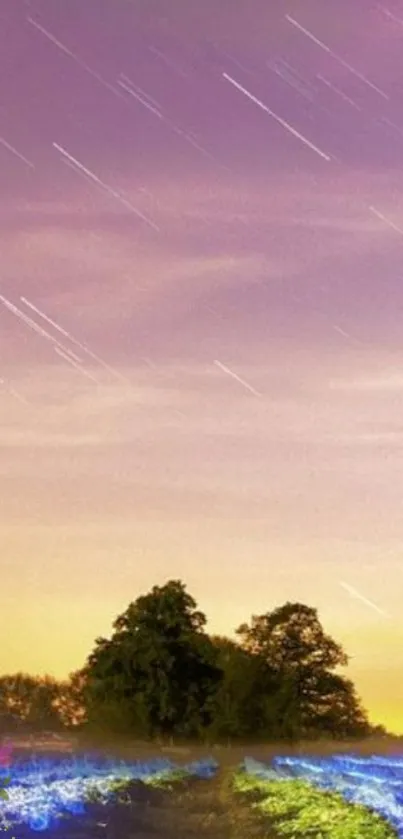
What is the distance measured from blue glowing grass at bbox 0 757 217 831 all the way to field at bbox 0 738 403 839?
0.12ft

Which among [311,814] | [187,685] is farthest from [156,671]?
[311,814]

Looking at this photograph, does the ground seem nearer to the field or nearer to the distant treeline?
the field

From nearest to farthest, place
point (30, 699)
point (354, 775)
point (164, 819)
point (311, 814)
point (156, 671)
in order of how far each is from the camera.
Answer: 1. point (311, 814)
2. point (164, 819)
3. point (354, 775)
4. point (156, 671)
5. point (30, 699)

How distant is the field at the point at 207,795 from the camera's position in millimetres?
27594

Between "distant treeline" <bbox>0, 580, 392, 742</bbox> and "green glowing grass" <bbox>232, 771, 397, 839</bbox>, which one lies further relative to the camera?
"distant treeline" <bbox>0, 580, 392, 742</bbox>

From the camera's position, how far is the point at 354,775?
131ft

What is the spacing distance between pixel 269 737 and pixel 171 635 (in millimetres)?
6451

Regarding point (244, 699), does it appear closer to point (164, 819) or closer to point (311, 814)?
point (164, 819)

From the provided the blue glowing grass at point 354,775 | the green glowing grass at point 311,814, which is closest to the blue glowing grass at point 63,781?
the blue glowing grass at point 354,775

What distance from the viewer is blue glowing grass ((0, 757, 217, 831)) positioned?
29156 mm

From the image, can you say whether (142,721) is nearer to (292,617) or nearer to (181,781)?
(292,617)

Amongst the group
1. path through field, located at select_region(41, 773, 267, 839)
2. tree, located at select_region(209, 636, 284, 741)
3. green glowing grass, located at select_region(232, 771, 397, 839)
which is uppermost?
tree, located at select_region(209, 636, 284, 741)

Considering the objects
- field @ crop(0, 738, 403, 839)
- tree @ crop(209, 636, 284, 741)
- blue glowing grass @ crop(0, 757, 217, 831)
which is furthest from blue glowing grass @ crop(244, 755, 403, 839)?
tree @ crop(209, 636, 284, 741)

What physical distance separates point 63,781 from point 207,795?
377 centimetres
